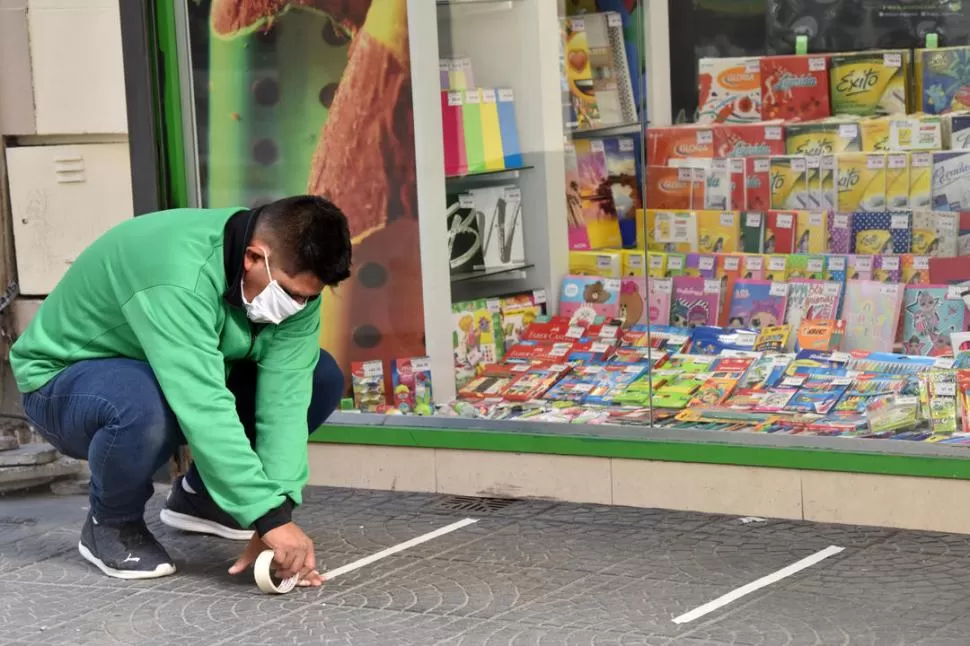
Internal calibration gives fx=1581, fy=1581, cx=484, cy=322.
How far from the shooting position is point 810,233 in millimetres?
5801

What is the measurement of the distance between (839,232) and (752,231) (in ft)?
1.12

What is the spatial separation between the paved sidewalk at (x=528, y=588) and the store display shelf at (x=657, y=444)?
0.66 ft

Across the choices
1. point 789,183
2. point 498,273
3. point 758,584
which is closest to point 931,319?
point 789,183

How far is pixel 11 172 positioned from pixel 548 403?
2.32 m

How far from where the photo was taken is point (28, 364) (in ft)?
15.8

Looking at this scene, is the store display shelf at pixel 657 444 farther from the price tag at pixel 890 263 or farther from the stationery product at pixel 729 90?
the stationery product at pixel 729 90

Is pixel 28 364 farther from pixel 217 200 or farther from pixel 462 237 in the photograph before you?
pixel 462 237

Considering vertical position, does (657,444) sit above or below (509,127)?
below

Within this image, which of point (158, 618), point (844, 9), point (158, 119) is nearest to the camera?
point (158, 618)

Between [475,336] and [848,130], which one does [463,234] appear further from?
[848,130]

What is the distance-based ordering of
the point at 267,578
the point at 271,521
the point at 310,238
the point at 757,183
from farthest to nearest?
the point at 757,183 < the point at 267,578 < the point at 271,521 < the point at 310,238

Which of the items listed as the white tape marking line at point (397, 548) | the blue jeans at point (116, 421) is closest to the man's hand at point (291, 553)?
the white tape marking line at point (397, 548)

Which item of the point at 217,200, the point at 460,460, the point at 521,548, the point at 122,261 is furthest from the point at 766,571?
the point at 217,200

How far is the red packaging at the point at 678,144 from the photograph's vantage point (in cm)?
579
